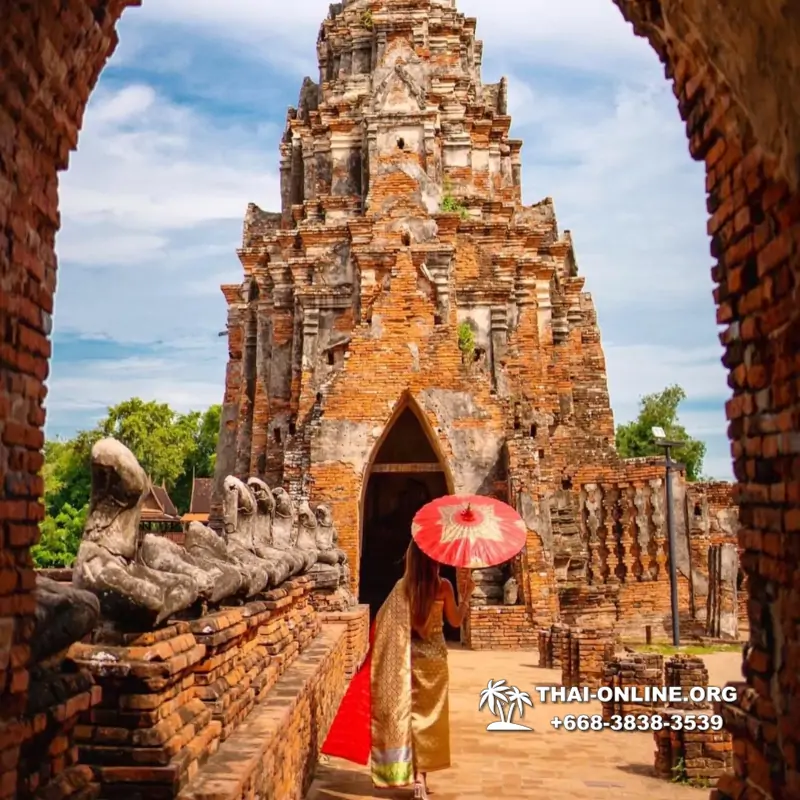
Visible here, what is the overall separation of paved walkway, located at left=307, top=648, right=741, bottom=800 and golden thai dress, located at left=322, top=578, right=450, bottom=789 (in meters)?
0.43

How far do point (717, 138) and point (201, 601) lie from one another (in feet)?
10.9

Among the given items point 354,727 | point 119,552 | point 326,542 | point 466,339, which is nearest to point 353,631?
point 326,542

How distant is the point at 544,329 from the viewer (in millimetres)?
20922

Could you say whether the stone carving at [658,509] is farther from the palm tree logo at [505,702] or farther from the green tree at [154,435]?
the green tree at [154,435]

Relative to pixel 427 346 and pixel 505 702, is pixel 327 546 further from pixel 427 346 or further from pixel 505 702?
pixel 427 346

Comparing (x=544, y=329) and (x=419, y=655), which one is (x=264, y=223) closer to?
(x=544, y=329)

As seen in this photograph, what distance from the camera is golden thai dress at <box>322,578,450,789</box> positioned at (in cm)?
629

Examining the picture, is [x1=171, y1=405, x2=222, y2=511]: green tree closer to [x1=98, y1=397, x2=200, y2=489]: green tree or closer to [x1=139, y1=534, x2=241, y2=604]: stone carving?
[x1=98, y1=397, x2=200, y2=489]: green tree

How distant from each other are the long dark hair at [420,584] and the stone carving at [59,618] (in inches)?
124

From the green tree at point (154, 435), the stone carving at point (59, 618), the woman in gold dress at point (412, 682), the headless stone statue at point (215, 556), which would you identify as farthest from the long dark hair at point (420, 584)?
the green tree at point (154, 435)

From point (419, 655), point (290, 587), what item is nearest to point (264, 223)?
point (290, 587)

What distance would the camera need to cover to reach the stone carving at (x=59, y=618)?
11.1 feet

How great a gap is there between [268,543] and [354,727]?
1.80 metres

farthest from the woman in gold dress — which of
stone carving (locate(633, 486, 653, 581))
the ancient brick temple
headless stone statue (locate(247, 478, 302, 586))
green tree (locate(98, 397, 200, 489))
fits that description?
green tree (locate(98, 397, 200, 489))
